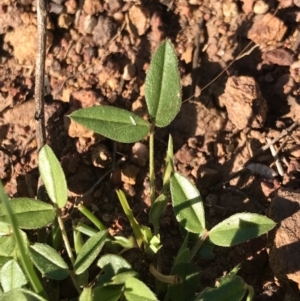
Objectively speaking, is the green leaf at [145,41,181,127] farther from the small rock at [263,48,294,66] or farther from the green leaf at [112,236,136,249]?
the small rock at [263,48,294,66]

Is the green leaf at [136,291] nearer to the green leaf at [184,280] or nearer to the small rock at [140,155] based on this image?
the green leaf at [184,280]

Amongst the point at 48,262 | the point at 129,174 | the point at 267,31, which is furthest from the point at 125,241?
the point at 267,31

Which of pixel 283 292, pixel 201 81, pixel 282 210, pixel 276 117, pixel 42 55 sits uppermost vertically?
pixel 42 55

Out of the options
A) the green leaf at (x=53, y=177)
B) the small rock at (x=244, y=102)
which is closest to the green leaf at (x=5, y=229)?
the green leaf at (x=53, y=177)

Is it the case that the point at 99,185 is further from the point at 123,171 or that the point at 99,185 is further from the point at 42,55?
the point at 42,55

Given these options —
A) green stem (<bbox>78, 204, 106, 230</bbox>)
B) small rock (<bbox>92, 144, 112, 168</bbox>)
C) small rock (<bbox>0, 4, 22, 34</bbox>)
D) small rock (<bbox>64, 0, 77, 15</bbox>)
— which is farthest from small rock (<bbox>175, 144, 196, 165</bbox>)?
small rock (<bbox>0, 4, 22, 34</bbox>)

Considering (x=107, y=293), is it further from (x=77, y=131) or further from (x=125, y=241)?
(x=77, y=131)

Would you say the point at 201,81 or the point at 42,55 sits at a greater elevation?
the point at 42,55

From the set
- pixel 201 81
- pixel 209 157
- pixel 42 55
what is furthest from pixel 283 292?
pixel 42 55

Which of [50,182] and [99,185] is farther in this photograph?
[99,185]
